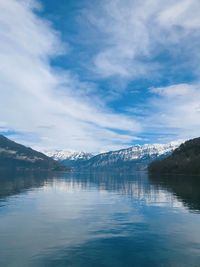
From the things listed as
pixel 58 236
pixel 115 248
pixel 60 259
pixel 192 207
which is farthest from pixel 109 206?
pixel 60 259

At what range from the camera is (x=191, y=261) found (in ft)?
134

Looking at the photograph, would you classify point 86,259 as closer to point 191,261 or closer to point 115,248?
Answer: point 115,248

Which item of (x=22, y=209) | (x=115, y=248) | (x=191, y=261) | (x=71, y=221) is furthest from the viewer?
(x=22, y=209)

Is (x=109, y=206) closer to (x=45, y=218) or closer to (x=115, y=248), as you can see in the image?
(x=45, y=218)

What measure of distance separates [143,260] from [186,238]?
13869 mm

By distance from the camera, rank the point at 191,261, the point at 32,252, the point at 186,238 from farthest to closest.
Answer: the point at 186,238, the point at 32,252, the point at 191,261

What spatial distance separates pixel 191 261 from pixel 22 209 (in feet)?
175

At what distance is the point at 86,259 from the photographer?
4200 centimetres

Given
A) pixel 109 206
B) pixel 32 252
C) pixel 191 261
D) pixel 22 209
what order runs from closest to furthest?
pixel 191 261 → pixel 32 252 → pixel 22 209 → pixel 109 206

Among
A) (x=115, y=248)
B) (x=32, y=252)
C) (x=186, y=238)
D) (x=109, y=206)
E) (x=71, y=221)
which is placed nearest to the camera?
(x=32, y=252)

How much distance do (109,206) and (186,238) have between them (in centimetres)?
4212

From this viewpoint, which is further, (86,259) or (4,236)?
(4,236)

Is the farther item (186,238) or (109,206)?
(109,206)

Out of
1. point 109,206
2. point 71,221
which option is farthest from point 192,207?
point 71,221
